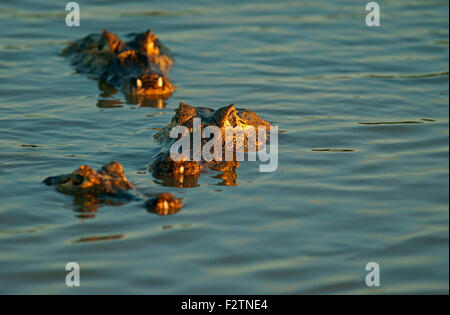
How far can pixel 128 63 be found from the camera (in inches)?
525

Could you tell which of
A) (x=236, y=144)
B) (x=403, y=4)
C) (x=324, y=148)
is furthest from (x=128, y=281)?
(x=403, y=4)

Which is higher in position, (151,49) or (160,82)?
(151,49)

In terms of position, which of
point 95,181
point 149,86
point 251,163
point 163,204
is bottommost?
point 163,204

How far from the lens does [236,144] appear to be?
9.48 m

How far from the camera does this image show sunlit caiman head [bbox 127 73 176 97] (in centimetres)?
1253

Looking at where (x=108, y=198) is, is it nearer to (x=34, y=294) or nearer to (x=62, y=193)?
(x=62, y=193)

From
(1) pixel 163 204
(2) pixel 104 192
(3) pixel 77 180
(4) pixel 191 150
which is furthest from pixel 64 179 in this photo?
(4) pixel 191 150

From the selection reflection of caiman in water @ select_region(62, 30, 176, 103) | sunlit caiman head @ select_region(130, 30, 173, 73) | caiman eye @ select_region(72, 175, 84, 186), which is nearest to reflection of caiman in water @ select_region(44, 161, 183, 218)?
caiman eye @ select_region(72, 175, 84, 186)

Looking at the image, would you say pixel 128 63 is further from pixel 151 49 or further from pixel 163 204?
pixel 163 204

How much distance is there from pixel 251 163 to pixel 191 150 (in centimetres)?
81

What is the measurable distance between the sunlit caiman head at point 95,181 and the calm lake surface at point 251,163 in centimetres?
17

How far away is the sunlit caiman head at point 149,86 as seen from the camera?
41.1ft

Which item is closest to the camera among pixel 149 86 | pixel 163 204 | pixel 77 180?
pixel 163 204

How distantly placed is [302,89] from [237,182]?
14.8 feet
